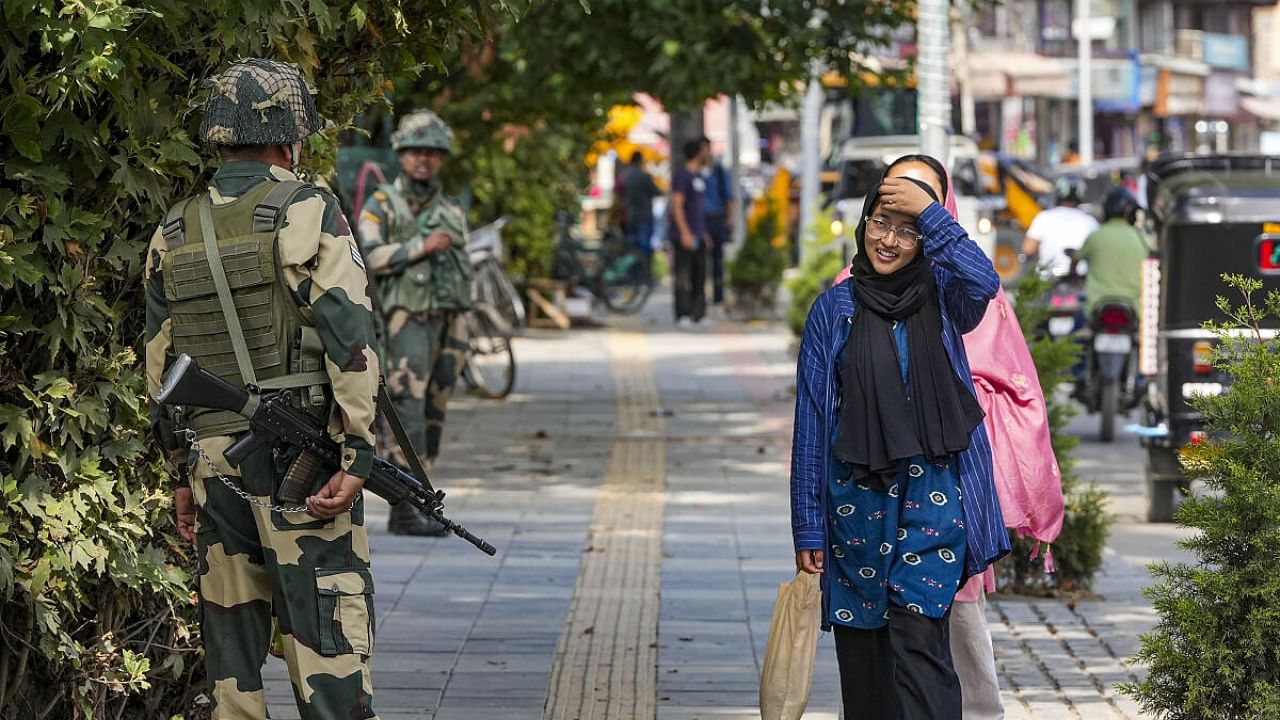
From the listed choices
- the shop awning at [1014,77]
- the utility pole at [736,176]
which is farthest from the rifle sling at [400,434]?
the shop awning at [1014,77]

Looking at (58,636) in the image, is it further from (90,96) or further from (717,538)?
(717,538)

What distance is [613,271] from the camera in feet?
82.3

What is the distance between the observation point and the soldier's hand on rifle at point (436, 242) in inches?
367

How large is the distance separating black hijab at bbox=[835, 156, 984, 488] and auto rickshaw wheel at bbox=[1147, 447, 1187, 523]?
6125 mm

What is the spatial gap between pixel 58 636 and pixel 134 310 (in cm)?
81

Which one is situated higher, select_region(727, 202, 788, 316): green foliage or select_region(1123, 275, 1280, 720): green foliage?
select_region(1123, 275, 1280, 720): green foliage

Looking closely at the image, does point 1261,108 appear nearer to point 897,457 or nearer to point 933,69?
point 933,69

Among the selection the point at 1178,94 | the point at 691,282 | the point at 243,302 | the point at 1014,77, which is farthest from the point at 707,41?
the point at 1178,94

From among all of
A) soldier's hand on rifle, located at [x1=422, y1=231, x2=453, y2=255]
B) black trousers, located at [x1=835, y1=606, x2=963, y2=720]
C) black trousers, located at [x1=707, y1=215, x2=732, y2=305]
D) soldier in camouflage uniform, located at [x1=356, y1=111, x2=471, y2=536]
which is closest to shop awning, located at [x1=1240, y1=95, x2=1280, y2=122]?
black trousers, located at [x1=707, y1=215, x2=732, y2=305]

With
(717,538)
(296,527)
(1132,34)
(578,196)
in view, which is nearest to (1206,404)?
(296,527)

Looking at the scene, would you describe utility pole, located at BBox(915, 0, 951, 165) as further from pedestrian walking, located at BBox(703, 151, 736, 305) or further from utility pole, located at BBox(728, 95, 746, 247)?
utility pole, located at BBox(728, 95, 746, 247)

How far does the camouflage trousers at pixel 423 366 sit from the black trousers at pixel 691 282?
12.8 meters

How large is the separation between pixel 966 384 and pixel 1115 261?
9.33m

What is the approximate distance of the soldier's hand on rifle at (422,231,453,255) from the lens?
9.33m
